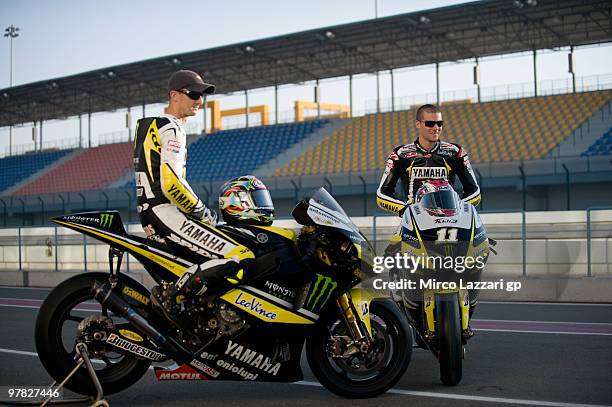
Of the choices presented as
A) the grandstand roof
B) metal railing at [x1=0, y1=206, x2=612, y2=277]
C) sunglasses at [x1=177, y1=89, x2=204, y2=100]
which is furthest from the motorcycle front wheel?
the grandstand roof

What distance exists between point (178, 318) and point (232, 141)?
37.2 meters

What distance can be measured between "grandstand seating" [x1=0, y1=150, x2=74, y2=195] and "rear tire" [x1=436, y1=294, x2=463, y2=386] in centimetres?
4630

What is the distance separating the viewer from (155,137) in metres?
5.54

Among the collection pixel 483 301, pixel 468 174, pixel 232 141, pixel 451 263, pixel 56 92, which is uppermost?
pixel 56 92

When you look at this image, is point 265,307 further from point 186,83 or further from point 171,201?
point 186,83

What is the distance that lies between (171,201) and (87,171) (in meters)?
42.1

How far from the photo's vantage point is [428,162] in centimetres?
723

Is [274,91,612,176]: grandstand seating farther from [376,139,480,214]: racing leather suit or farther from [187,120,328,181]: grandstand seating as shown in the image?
[376,139,480,214]: racing leather suit

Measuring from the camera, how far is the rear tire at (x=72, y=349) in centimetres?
542

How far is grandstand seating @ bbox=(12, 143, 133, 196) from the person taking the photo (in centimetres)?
4434

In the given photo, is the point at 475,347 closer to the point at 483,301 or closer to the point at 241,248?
the point at 241,248

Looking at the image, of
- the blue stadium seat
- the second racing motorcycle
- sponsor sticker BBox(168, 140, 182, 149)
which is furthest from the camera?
the blue stadium seat

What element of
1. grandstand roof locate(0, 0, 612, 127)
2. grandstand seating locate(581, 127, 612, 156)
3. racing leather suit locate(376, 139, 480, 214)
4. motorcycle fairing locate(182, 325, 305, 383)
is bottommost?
motorcycle fairing locate(182, 325, 305, 383)

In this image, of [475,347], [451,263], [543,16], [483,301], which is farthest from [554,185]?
[451,263]
